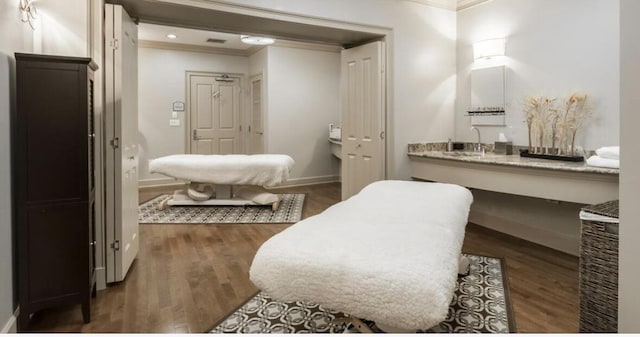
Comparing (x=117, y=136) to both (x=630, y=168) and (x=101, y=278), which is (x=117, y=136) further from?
(x=630, y=168)

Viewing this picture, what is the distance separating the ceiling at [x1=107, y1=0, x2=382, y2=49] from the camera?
3.07m

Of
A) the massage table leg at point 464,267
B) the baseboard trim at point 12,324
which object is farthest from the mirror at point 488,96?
the baseboard trim at point 12,324

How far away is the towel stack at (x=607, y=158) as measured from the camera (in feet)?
8.91

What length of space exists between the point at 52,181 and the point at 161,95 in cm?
552

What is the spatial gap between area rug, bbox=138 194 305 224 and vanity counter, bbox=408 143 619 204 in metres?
1.70

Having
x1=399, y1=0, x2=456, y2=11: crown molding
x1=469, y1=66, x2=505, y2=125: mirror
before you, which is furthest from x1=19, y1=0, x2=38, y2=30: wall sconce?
x1=469, y1=66, x2=505, y2=125: mirror

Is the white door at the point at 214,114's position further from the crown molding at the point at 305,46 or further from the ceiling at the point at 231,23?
the ceiling at the point at 231,23

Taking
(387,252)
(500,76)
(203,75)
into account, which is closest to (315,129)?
(203,75)

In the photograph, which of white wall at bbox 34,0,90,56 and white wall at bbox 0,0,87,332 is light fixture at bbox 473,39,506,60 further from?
white wall at bbox 0,0,87,332

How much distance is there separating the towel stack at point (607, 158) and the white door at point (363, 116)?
188cm

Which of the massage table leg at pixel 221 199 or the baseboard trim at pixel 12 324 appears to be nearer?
the baseboard trim at pixel 12 324

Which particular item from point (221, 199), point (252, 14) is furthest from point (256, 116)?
point (252, 14)

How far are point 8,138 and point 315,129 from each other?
5749 mm

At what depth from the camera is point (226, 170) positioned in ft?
16.4
